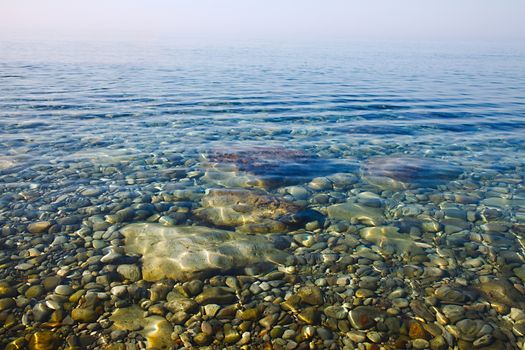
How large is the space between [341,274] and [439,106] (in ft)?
52.9

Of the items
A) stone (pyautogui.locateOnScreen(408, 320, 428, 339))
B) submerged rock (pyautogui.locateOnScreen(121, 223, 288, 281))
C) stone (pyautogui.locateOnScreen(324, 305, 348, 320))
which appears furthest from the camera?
submerged rock (pyautogui.locateOnScreen(121, 223, 288, 281))

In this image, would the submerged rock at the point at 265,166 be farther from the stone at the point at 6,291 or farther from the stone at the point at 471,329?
the stone at the point at 471,329

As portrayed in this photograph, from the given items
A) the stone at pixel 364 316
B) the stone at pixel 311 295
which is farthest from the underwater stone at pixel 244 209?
the stone at pixel 364 316

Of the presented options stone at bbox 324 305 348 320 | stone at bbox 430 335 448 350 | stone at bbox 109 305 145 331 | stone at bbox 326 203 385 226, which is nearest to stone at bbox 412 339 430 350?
stone at bbox 430 335 448 350

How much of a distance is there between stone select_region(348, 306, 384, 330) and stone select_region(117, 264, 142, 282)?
9.21 ft

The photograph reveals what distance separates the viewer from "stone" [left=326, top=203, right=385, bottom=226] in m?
6.84

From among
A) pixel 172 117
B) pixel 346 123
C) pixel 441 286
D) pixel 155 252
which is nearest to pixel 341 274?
pixel 441 286

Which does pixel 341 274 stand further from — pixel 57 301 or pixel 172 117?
pixel 172 117

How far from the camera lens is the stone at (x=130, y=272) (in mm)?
5008

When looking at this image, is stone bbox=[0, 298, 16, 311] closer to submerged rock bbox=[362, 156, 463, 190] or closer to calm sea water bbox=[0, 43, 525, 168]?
calm sea water bbox=[0, 43, 525, 168]

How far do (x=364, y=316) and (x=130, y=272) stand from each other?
312 centimetres

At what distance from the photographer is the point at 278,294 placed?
15.7 ft

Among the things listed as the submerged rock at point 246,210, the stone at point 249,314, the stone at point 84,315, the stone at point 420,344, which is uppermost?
the stone at point 420,344

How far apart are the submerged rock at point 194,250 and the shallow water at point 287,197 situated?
8 centimetres
